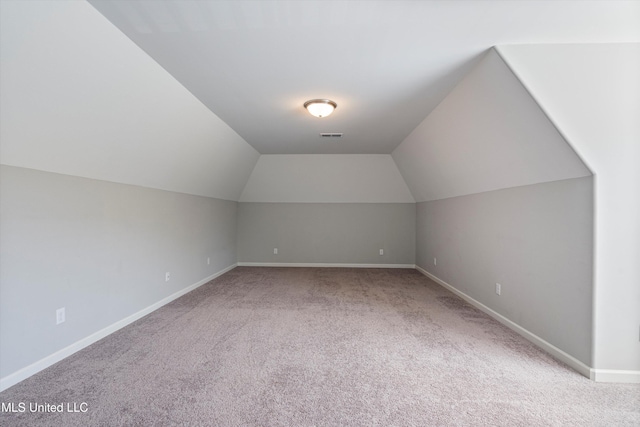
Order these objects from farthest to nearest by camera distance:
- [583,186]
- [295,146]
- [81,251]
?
[295,146] → [81,251] → [583,186]

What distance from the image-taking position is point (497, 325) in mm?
3037

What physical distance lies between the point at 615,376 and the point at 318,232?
16.1 feet

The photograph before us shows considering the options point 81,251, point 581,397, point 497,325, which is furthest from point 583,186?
point 81,251

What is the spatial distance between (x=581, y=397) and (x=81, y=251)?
12.7ft

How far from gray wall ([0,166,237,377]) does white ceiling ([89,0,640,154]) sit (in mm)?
1319

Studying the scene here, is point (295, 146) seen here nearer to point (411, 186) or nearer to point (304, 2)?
point (411, 186)

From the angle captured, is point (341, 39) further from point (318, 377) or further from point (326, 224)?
point (326, 224)

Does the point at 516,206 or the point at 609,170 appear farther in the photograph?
the point at 516,206

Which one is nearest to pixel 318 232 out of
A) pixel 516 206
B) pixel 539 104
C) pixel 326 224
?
pixel 326 224

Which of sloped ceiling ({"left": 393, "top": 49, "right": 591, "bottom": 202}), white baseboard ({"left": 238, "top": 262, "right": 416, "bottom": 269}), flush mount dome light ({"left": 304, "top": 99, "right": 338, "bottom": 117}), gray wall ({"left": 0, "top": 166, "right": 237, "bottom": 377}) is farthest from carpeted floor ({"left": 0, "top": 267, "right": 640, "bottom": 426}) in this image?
white baseboard ({"left": 238, "top": 262, "right": 416, "bottom": 269})

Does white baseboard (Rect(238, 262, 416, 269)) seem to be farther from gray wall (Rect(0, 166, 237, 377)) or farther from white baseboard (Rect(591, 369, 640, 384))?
white baseboard (Rect(591, 369, 640, 384))

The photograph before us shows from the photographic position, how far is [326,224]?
6.39 metres

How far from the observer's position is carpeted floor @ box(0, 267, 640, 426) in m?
1.68

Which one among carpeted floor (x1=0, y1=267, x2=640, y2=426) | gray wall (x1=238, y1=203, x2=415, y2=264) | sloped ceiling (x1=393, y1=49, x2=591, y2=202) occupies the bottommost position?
carpeted floor (x1=0, y1=267, x2=640, y2=426)
